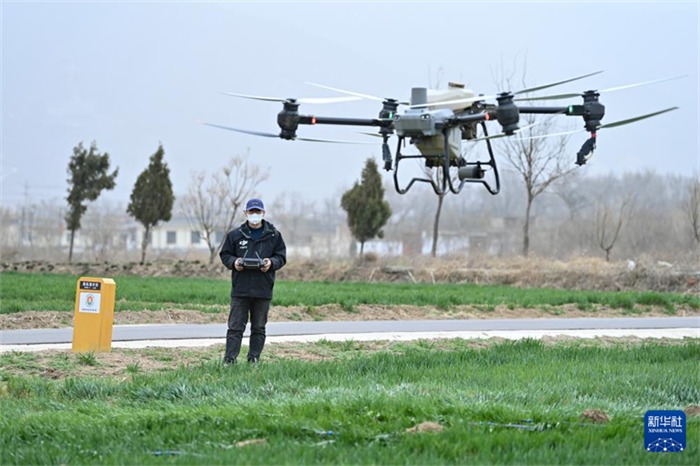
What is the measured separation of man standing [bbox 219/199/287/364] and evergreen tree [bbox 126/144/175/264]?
1154 inches

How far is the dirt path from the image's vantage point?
16.1 metres

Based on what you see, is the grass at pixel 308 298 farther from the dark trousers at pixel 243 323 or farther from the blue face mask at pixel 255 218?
the blue face mask at pixel 255 218

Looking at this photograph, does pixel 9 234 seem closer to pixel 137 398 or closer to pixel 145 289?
pixel 145 289

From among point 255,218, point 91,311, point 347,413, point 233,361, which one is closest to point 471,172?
point 255,218

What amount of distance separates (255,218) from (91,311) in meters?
2.95

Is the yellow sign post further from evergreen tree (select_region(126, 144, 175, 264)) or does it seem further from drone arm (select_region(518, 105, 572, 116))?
evergreen tree (select_region(126, 144, 175, 264))

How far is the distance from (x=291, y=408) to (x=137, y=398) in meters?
1.85

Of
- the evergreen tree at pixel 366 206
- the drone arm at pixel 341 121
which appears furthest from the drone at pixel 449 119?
the evergreen tree at pixel 366 206

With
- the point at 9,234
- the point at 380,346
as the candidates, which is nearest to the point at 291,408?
the point at 380,346

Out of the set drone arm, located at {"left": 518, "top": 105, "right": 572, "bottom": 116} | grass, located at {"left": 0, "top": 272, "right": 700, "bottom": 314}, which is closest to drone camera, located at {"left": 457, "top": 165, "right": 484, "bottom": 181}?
drone arm, located at {"left": 518, "top": 105, "right": 572, "bottom": 116}

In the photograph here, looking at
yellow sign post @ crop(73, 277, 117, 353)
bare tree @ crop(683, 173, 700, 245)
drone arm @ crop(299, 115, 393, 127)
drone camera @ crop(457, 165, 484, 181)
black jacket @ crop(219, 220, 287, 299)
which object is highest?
bare tree @ crop(683, 173, 700, 245)

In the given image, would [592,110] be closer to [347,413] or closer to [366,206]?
[347,413]

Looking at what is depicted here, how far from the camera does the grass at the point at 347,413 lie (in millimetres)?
5781

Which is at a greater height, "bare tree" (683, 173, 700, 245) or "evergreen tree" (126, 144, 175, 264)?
"bare tree" (683, 173, 700, 245)
